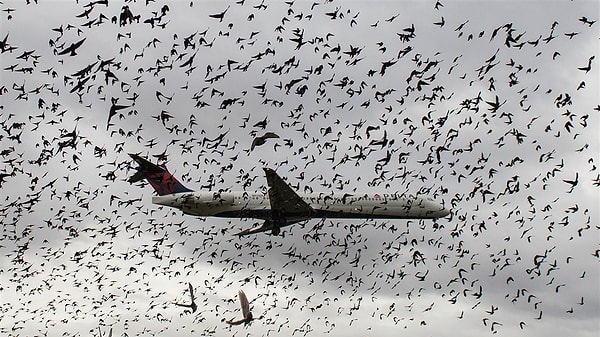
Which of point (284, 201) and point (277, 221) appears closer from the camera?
point (284, 201)

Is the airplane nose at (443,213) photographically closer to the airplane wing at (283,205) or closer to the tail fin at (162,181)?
the airplane wing at (283,205)

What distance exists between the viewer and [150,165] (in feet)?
354

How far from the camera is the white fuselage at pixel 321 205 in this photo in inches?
3868

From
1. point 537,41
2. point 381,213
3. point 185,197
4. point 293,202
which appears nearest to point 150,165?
Answer: point 185,197

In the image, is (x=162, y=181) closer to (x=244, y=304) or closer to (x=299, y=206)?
(x=299, y=206)

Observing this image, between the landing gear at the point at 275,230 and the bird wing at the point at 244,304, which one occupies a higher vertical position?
the landing gear at the point at 275,230

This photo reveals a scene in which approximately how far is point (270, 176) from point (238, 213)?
14.6 metres

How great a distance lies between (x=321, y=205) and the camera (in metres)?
101

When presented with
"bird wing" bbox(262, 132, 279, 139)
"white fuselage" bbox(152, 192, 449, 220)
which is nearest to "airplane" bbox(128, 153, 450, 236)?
"white fuselage" bbox(152, 192, 449, 220)

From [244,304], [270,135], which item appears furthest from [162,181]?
[270,135]

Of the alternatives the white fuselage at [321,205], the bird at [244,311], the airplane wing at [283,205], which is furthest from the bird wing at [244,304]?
the white fuselage at [321,205]

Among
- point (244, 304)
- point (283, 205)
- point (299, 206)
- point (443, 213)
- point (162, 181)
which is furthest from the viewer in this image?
point (162, 181)

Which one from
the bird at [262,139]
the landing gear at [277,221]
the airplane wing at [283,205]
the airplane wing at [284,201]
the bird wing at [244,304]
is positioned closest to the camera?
the bird at [262,139]

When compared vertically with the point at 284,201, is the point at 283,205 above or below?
below
